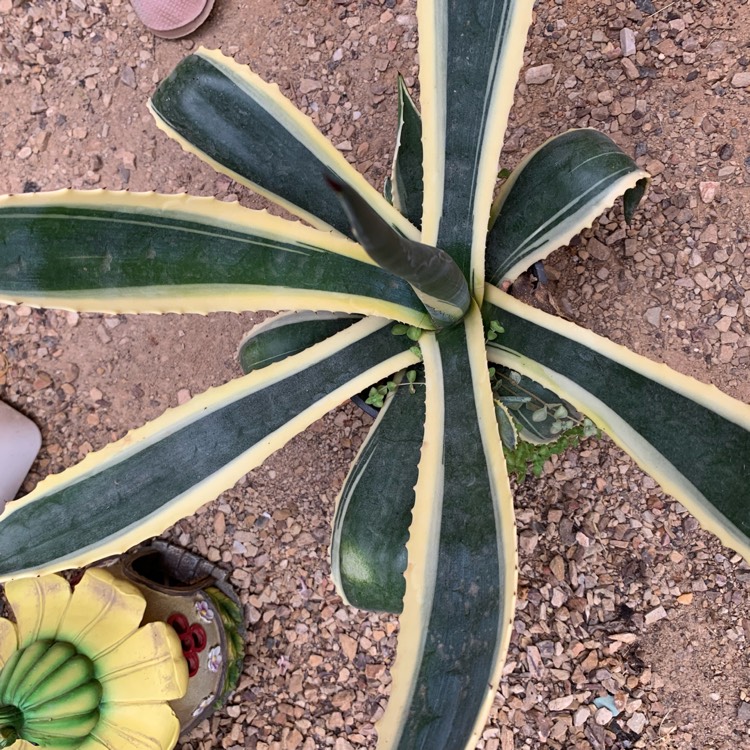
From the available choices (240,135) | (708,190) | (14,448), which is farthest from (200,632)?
(708,190)

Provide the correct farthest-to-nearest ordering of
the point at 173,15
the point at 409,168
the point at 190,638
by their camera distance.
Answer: the point at 173,15 → the point at 190,638 → the point at 409,168

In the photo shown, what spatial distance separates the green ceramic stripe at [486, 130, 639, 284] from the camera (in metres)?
0.81

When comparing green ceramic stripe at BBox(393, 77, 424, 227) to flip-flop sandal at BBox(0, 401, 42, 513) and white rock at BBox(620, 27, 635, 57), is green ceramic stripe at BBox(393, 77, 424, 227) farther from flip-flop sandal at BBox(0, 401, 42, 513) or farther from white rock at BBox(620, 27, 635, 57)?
flip-flop sandal at BBox(0, 401, 42, 513)

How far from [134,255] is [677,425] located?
1.99 ft

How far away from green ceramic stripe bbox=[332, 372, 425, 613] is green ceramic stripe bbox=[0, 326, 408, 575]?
6.0 inches

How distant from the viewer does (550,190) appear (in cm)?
84

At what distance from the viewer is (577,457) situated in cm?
125

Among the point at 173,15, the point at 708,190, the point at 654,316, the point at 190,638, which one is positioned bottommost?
the point at 190,638

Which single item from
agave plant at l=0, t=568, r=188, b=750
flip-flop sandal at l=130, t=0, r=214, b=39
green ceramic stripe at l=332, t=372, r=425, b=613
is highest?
flip-flop sandal at l=130, t=0, r=214, b=39

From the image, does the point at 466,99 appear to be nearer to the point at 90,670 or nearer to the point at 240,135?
the point at 240,135

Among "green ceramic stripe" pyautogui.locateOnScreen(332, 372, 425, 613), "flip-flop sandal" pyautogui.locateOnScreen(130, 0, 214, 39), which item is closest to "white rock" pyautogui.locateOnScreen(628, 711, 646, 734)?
"green ceramic stripe" pyautogui.locateOnScreen(332, 372, 425, 613)

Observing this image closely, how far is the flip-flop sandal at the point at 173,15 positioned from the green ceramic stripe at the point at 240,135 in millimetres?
744

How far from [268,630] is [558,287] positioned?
3.06 feet

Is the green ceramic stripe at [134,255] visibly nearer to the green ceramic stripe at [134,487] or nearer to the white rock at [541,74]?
the green ceramic stripe at [134,487]
